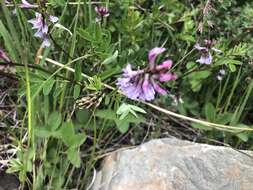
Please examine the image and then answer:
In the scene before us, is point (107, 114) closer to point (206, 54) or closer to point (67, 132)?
point (67, 132)

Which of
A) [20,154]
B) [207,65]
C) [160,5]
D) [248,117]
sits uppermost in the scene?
[160,5]

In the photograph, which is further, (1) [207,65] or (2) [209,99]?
(2) [209,99]

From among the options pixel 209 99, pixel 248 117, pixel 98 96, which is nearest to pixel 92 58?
pixel 98 96

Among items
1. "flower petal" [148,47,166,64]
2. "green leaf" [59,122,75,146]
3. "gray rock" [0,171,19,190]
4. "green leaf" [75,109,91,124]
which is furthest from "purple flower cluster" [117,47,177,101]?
"gray rock" [0,171,19,190]

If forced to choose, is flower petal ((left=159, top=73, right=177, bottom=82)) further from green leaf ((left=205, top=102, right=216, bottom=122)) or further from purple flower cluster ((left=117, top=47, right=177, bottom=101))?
green leaf ((left=205, top=102, right=216, bottom=122))

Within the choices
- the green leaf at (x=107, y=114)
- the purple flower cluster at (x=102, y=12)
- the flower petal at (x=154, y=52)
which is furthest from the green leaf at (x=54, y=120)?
the flower petal at (x=154, y=52)

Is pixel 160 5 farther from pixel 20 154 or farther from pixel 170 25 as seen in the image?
pixel 20 154
